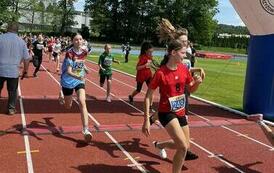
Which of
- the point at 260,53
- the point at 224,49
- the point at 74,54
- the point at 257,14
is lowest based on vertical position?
the point at 224,49

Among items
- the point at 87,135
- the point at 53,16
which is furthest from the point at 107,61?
the point at 53,16

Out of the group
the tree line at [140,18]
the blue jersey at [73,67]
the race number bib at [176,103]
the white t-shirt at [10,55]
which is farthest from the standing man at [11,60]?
the tree line at [140,18]

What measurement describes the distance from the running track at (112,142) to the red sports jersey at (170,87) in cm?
117

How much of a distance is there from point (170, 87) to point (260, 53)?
5.67m

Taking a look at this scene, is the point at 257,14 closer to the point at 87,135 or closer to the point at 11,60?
the point at 87,135

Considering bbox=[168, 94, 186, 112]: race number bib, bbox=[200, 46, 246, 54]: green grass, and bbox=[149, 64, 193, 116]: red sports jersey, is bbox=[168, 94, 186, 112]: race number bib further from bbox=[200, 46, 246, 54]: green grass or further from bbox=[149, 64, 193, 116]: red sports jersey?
bbox=[200, 46, 246, 54]: green grass

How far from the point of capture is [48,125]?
9117 millimetres

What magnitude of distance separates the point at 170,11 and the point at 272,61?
75.2m

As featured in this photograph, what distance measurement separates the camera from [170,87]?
5.88 m

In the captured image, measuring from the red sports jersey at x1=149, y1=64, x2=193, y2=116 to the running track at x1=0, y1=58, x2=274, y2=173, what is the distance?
117 centimetres

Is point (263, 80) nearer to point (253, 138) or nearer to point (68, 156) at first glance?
point (253, 138)

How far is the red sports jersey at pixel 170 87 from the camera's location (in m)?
5.87

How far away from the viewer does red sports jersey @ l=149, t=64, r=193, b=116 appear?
5.87m

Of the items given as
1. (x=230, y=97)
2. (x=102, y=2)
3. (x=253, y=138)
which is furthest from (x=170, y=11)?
(x=253, y=138)
